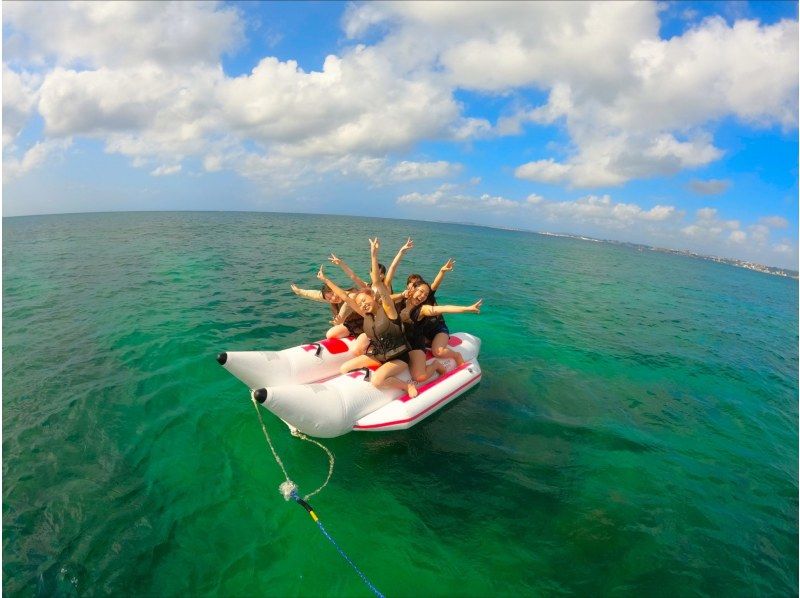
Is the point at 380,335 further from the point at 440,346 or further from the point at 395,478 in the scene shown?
the point at 395,478

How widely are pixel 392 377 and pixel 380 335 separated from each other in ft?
2.53

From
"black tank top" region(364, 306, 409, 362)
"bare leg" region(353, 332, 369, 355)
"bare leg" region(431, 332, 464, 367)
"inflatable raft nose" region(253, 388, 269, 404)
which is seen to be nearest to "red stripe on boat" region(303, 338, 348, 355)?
"bare leg" region(353, 332, 369, 355)

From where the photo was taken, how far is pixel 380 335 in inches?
225

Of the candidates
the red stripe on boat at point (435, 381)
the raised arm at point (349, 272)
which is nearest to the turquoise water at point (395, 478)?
the red stripe on boat at point (435, 381)

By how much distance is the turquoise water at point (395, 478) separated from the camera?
4.02 meters

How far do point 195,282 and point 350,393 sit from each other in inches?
446

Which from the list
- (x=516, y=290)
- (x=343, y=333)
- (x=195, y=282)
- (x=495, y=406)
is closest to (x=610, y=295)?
(x=516, y=290)

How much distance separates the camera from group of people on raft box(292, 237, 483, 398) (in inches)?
216

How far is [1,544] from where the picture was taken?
392 centimetres

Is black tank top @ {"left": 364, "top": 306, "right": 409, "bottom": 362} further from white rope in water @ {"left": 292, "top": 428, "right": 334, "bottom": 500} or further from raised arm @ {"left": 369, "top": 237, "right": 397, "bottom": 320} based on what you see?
white rope in water @ {"left": 292, "top": 428, "right": 334, "bottom": 500}

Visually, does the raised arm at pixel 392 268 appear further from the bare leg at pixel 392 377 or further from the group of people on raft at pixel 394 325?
the bare leg at pixel 392 377

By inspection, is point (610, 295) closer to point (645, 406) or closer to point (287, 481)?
point (645, 406)

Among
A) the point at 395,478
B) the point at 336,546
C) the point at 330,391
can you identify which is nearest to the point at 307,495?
the point at 336,546

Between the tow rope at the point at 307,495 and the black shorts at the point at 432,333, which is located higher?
the black shorts at the point at 432,333
